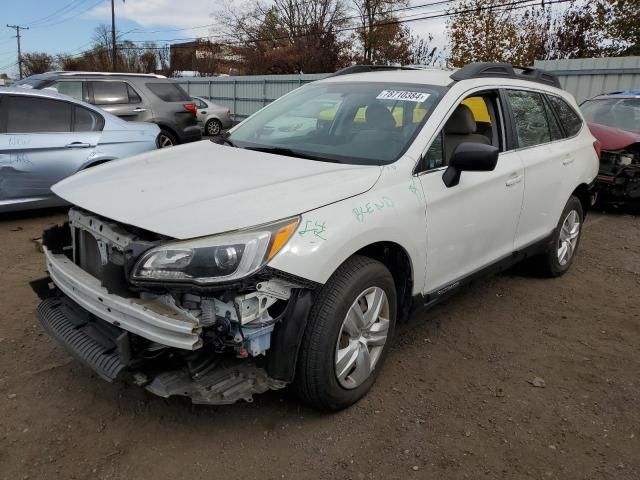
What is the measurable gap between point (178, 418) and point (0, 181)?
4.27 metres

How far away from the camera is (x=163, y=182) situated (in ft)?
8.98

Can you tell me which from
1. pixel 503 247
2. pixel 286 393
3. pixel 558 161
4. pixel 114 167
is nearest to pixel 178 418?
pixel 286 393

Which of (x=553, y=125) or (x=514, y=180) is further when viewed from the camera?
(x=553, y=125)

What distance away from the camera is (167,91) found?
10031 mm

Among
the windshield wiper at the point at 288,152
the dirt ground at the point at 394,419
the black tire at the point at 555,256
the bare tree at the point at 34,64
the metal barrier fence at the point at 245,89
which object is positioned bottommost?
the dirt ground at the point at 394,419

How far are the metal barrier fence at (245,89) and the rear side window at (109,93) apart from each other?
895 centimetres

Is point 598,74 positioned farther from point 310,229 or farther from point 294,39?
point 294,39

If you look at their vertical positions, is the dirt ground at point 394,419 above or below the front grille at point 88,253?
below

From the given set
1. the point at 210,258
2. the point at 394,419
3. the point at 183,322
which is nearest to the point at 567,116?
the point at 394,419

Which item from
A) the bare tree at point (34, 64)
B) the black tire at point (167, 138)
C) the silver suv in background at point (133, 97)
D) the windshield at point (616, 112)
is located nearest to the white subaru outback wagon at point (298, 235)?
the windshield at point (616, 112)

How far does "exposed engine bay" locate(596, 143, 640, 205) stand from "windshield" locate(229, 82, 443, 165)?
530cm

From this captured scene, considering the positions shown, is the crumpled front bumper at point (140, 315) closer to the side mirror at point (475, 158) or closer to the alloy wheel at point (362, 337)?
the alloy wheel at point (362, 337)

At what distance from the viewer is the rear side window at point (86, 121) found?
637 cm

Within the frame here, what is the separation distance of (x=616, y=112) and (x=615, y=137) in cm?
107
